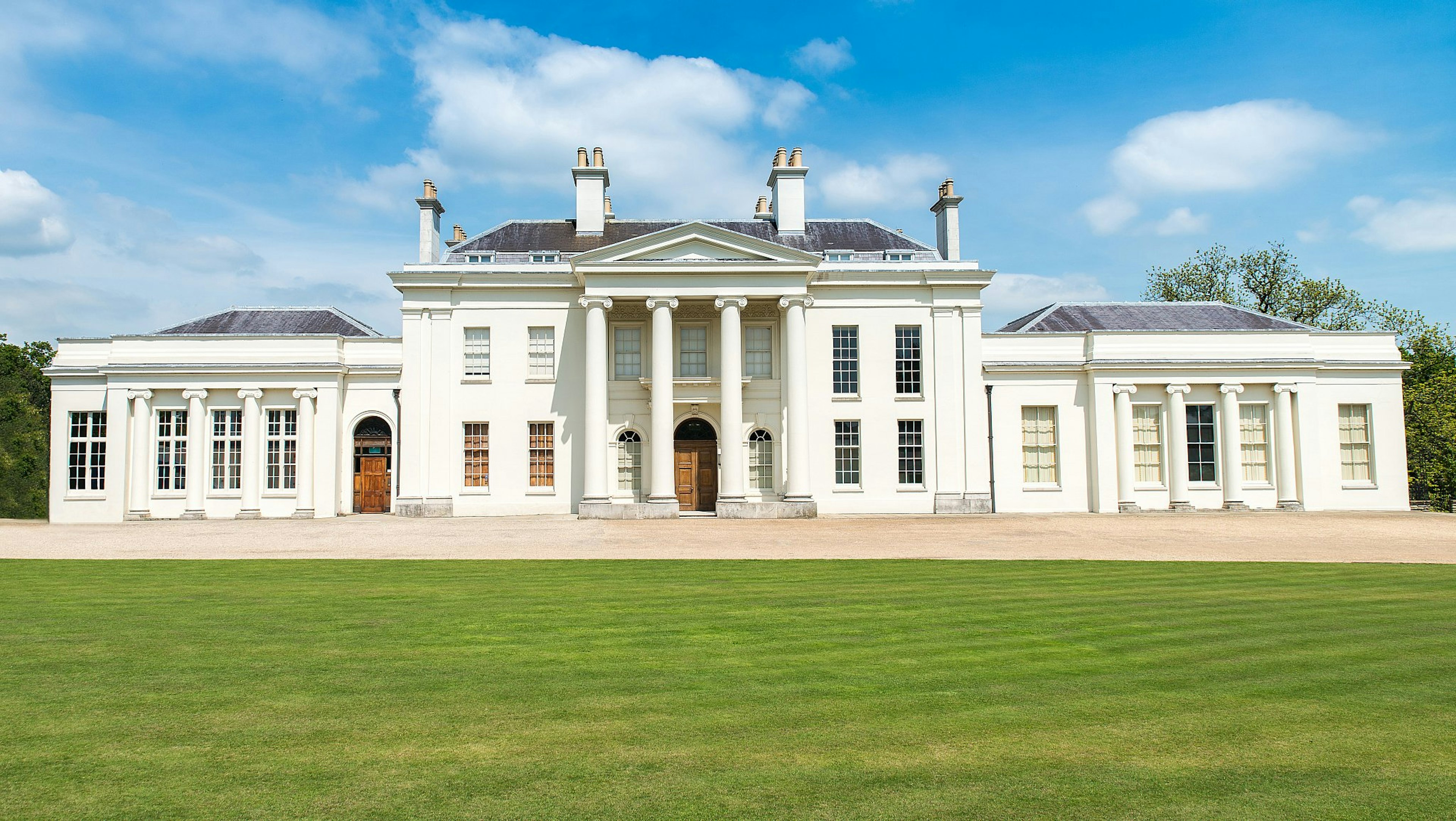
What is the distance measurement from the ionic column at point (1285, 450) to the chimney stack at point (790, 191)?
17.8m

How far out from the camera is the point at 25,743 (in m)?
5.53

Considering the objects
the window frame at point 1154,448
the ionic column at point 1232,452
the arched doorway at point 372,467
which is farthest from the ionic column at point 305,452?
the ionic column at point 1232,452

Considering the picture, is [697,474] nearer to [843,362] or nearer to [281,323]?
[843,362]

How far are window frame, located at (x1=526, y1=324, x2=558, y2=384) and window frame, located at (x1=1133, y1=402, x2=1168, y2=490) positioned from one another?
2021 centimetres

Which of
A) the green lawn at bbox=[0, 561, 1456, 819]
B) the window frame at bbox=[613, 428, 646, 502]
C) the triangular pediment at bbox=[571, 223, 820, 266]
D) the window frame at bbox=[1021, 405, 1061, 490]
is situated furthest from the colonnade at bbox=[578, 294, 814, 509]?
the green lawn at bbox=[0, 561, 1456, 819]

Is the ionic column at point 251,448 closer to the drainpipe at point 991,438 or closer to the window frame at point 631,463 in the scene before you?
the window frame at point 631,463

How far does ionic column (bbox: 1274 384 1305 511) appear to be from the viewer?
1332 inches

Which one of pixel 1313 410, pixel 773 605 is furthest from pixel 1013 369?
pixel 773 605

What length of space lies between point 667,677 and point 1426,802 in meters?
4.56

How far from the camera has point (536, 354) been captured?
111 feet

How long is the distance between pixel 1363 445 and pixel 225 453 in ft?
130

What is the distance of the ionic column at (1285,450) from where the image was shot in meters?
33.8

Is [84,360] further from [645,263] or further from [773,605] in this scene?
[773,605]

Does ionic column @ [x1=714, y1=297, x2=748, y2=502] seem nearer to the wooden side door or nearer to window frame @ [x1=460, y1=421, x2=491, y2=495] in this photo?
the wooden side door
